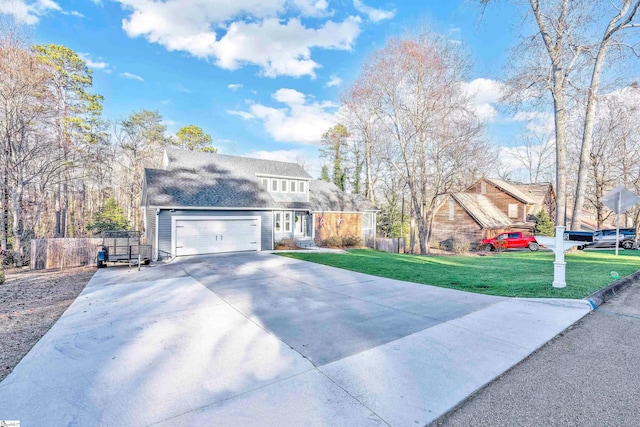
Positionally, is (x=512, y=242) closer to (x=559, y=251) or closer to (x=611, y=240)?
(x=611, y=240)

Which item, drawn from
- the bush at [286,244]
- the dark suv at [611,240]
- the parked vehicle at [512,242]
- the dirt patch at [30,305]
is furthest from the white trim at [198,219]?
the dark suv at [611,240]

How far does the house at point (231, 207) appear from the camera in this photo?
45.3 feet

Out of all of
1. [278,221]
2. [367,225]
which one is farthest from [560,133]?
[278,221]

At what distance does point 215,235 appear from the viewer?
1473cm

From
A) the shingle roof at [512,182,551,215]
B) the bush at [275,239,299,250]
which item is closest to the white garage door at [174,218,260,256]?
the bush at [275,239,299,250]

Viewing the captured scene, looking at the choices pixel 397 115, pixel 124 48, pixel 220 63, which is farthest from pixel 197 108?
pixel 397 115

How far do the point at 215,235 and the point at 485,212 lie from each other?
78.5 feet

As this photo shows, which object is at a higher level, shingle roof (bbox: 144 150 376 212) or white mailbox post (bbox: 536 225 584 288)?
shingle roof (bbox: 144 150 376 212)

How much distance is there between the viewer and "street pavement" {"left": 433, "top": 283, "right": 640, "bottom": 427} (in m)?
2.37

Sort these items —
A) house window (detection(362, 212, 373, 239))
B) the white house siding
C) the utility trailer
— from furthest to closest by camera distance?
house window (detection(362, 212, 373, 239)), the white house siding, the utility trailer

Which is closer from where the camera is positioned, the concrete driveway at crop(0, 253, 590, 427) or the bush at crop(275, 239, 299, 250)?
the concrete driveway at crop(0, 253, 590, 427)

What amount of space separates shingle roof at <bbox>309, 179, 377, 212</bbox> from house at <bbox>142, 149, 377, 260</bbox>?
96mm

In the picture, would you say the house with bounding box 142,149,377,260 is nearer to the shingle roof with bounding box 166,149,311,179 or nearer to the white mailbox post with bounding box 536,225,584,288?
the shingle roof with bounding box 166,149,311,179

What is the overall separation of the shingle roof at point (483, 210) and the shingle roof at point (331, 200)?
8508mm
